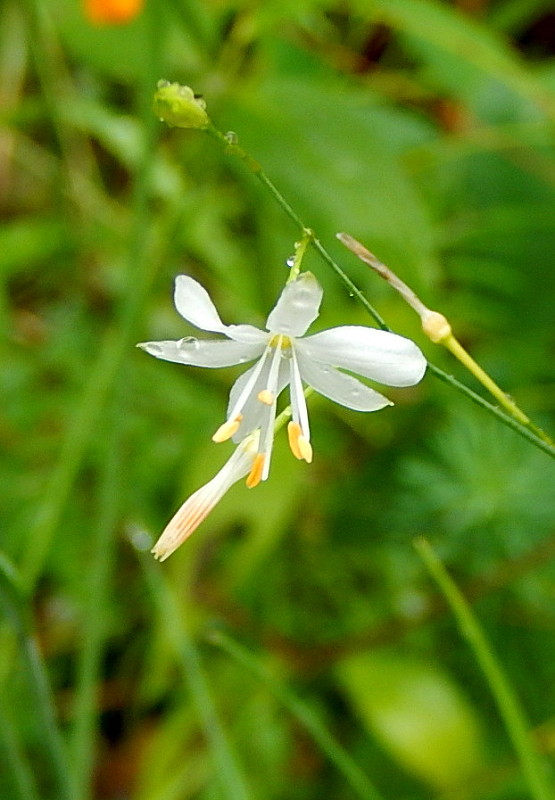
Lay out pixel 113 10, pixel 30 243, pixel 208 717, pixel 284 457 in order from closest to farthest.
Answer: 1. pixel 208 717
2. pixel 113 10
3. pixel 284 457
4. pixel 30 243

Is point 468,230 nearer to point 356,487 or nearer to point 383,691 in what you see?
point 356,487

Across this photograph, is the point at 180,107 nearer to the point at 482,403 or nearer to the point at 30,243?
the point at 482,403

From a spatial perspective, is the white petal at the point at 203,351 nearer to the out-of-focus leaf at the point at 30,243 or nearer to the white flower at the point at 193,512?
the white flower at the point at 193,512

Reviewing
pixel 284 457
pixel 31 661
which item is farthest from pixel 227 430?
pixel 284 457

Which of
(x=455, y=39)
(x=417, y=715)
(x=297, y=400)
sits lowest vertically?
(x=417, y=715)

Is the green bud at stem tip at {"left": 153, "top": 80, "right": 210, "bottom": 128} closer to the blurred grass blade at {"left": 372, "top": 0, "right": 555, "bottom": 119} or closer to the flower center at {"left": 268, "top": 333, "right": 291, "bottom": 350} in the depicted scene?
the flower center at {"left": 268, "top": 333, "right": 291, "bottom": 350}

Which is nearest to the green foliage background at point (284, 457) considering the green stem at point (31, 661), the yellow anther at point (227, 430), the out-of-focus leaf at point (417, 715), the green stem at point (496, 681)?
the out-of-focus leaf at point (417, 715)
